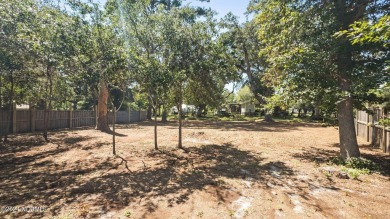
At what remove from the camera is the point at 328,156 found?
9.23m

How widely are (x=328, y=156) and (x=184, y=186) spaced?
21.5 feet

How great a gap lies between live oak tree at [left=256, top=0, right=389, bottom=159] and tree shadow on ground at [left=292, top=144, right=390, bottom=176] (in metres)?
0.84

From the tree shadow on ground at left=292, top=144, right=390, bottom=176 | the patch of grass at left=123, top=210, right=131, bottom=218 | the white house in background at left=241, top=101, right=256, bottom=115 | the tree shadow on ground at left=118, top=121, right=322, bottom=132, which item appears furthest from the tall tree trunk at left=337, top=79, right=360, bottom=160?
the white house in background at left=241, top=101, right=256, bottom=115

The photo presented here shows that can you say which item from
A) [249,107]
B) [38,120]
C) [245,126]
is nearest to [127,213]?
[38,120]

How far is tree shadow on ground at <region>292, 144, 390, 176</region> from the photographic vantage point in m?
7.76

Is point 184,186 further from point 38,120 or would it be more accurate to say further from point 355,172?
point 38,120

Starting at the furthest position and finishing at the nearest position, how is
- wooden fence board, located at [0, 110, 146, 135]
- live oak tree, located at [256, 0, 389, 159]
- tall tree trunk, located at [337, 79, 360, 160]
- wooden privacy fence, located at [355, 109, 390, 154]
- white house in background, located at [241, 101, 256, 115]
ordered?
white house in background, located at [241, 101, 256, 115] → wooden fence board, located at [0, 110, 146, 135] → wooden privacy fence, located at [355, 109, 390, 154] → tall tree trunk, located at [337, 79, 360, 160] → live oak tree, located at [256, 0, 389, 159]

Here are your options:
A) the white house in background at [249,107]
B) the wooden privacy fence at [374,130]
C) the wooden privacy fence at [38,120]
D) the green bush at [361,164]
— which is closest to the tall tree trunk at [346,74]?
the green bush at [361,164]

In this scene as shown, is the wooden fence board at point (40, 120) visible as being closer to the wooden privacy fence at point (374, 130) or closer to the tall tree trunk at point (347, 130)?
Result: the tall tree trunk at point (347, 130)

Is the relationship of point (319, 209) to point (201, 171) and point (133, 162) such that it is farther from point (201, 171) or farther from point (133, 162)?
point (133, 162)

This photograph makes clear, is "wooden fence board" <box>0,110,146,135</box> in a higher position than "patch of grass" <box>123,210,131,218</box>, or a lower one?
higher

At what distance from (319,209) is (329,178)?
2.31 meters

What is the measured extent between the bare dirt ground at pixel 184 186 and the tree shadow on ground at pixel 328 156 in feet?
0.12

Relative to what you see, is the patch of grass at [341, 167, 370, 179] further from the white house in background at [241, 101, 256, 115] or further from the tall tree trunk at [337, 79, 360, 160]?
the white house in background at [241, 101, 256, 115]
